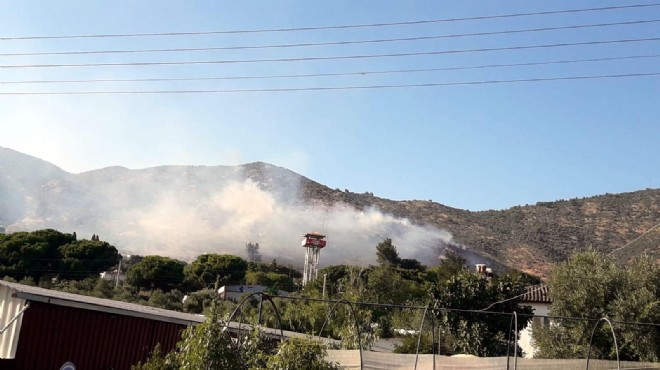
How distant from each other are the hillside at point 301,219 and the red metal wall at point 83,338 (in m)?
89.4

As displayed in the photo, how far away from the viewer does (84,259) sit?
214 feet

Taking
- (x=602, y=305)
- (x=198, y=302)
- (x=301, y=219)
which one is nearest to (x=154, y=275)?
(x=198, y=302)

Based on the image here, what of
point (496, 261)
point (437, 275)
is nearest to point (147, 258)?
point (437, 275)

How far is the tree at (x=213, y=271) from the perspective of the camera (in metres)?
67.9

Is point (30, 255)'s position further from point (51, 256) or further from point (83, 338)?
point (83, 338)

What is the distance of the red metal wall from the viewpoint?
1465 cm

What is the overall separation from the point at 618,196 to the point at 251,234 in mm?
85223

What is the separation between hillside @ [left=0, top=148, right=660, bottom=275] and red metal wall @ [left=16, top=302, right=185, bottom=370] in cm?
8940

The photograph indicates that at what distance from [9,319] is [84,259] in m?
53.6

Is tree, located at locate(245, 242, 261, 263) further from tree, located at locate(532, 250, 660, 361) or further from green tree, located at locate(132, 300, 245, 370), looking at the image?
green tree, located at locate(132, 300, 245, 370)

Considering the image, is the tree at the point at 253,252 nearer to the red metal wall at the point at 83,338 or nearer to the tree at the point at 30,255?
the tree at the point at 30,255

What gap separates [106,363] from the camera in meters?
15.9

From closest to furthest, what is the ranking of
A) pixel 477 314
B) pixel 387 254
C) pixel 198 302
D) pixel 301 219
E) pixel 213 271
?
pixel 477 314 < pixel 198 302 < pixel 213 271 < pixel 387 254 < pixel 301 219

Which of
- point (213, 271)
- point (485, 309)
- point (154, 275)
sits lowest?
point (485, 309)
